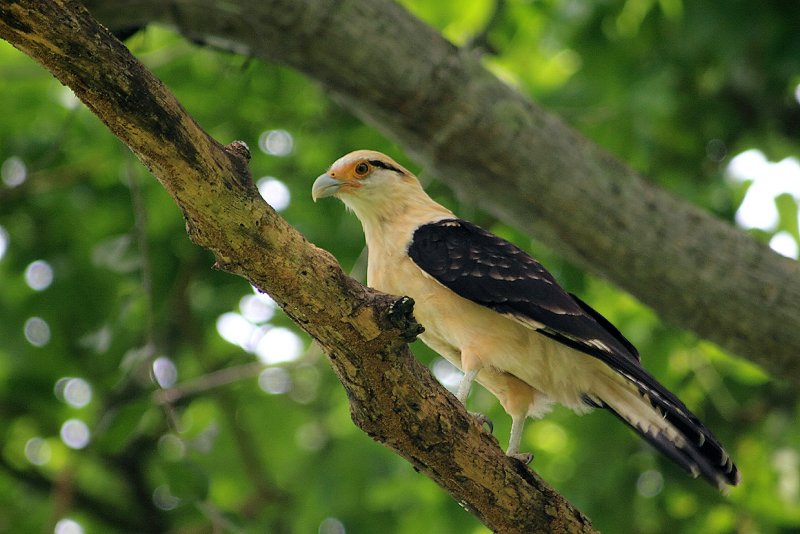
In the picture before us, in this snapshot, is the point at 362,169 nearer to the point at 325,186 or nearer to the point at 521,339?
the point at 325,186

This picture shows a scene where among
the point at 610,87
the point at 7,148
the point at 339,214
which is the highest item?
the point at 610,87

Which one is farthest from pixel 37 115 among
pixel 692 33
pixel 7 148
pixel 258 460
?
pixel 692 33

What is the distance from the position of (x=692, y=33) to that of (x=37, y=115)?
18.7 ft

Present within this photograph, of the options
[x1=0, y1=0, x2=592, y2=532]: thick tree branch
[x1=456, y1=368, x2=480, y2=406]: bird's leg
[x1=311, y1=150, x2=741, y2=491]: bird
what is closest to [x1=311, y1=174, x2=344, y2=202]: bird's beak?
[x1=311, y1=150, x2=741, y2=491]: bird

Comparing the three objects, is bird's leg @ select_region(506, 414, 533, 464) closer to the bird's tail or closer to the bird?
the bird

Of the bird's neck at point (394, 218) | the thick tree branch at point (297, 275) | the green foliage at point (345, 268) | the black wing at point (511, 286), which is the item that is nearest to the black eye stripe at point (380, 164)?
the bird's neck at point (394, 218)

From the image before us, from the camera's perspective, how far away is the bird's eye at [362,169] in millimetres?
6109

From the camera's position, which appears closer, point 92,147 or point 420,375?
point 420,375

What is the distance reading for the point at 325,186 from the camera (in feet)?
19.5

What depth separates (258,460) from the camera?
380 inches

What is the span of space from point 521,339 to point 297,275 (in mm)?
1956

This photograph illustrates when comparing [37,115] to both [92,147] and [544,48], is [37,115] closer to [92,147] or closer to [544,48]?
[92,147]

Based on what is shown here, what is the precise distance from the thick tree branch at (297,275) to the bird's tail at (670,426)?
705mm

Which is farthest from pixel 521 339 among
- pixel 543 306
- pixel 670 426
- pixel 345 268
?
pixel 345 268
